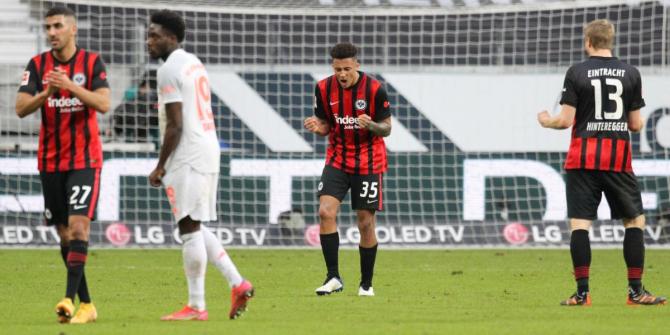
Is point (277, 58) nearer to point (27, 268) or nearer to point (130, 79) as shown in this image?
point (130, 79)

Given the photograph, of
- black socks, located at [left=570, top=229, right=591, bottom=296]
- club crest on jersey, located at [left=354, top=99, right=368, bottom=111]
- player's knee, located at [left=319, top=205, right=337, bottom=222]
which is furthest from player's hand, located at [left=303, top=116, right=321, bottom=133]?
black socks, located at [left=570, top=229, right=591, bottom=296]

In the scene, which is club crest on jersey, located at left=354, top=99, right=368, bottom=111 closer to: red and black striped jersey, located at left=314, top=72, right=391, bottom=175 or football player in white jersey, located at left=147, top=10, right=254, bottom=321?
red and black striped jersey, located at left=314, top=72, right=391, bottom=175

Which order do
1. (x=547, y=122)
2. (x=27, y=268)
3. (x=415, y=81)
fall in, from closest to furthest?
(x=547, y=122) < (x=27, y=268) < (x=415, y=81)

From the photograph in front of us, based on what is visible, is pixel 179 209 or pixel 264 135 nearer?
pixel 179 209

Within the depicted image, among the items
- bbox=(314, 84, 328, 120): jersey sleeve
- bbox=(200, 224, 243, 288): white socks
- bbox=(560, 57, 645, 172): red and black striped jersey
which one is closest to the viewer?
bbox=(200, 224, 243, 288): white socks

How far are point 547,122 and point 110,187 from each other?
31.8 feet

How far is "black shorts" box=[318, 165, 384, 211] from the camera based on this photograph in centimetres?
1172

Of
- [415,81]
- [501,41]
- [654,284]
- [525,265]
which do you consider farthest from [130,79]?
[654,284]

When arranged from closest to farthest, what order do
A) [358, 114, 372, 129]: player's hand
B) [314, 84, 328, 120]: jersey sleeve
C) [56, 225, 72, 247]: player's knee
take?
[56, 225, 72, 247]: player's knee, [358, 114, 372, 129]: player's hand, [314, 84, 328, 120]: jersey sleeve

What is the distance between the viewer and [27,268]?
14.6 m

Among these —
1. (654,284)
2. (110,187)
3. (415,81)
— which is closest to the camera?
(654,284)

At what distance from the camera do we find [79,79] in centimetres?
902

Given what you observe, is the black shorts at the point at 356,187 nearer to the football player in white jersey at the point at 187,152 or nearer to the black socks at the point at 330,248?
the black socks at the point at 330,248

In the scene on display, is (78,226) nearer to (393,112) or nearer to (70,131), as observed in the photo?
(70,131)
